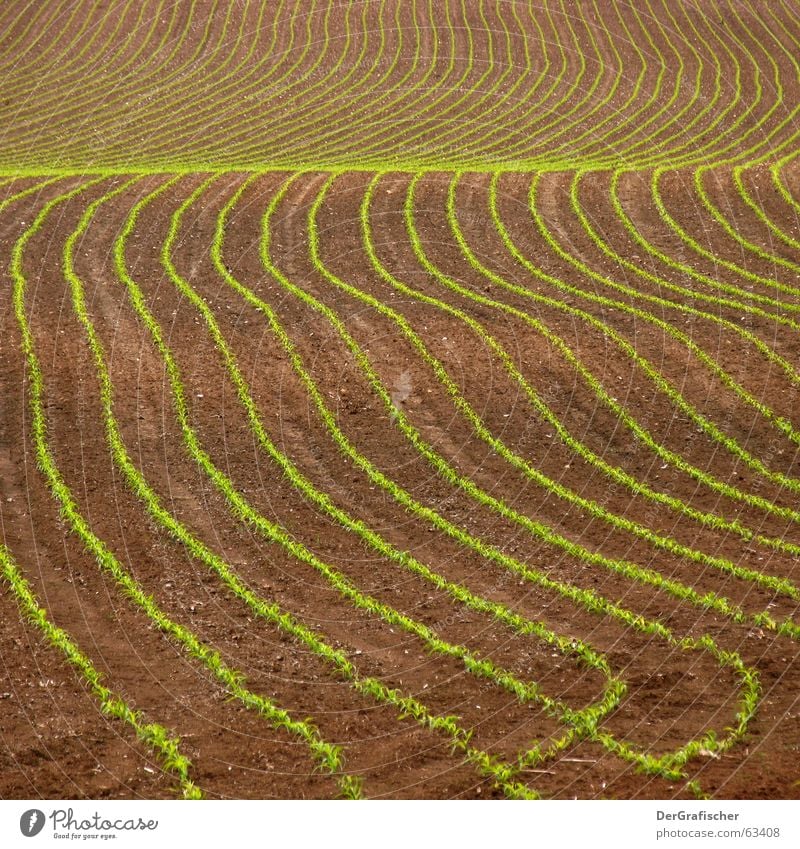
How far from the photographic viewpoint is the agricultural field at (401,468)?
880 centimetres

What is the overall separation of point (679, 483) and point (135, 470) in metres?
8.09

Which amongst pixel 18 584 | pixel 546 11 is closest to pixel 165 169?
pixel 18 584

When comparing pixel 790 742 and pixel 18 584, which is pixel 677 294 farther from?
pixel 18 584

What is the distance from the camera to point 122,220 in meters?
21.0
